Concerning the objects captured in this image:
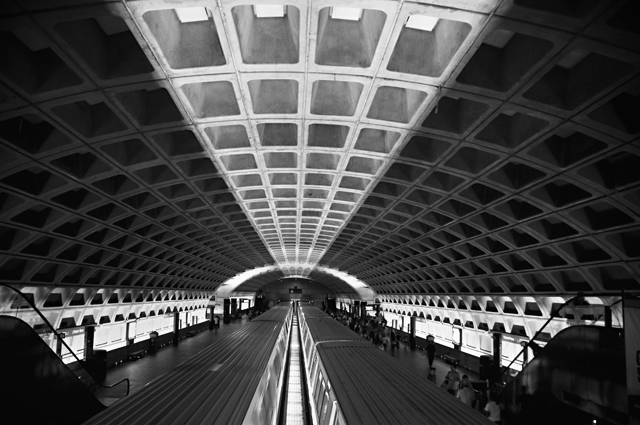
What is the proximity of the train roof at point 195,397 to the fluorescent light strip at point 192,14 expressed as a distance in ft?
19.8

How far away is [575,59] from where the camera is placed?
271 inches

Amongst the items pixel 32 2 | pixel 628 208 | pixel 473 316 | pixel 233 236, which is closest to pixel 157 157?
pixel 32 2

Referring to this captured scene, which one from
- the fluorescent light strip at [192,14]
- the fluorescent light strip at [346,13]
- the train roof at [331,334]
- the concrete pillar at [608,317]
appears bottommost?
the train roof at [331,334]

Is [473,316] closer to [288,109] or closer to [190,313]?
[288,109]

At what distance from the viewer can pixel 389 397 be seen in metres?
5.89

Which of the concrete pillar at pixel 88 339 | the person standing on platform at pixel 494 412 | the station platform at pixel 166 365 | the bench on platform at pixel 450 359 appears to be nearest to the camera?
the person standing on platform at pixel 494 412

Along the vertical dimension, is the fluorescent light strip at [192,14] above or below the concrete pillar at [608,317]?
above

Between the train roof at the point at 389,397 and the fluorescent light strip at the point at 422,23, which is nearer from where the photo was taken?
the train roof at the point at 389,397

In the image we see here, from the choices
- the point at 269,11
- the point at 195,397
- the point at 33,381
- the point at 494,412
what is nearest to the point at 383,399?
the point at 195,397

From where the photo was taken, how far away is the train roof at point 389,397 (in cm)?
492

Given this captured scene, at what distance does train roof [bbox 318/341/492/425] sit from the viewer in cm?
492

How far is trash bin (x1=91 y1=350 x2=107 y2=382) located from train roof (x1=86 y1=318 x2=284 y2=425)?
43.0ft

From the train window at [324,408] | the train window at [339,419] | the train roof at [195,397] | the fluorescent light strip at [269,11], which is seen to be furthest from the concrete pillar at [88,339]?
the train window at [339,419]

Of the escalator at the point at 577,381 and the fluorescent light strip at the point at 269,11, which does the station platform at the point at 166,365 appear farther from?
the fluorescent light strip at the point at 269,11
